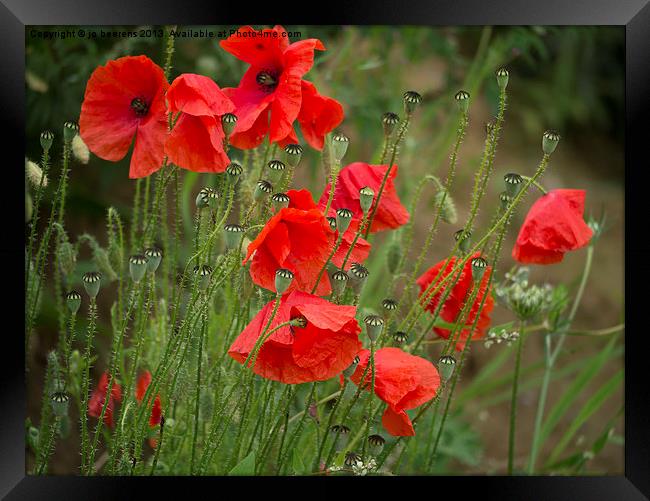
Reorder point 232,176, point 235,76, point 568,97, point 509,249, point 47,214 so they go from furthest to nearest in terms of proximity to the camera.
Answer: point 568,97 → point 509,249 → point 47,214 → point 235,76 → point 232,176

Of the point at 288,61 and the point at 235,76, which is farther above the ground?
the point at 288,61

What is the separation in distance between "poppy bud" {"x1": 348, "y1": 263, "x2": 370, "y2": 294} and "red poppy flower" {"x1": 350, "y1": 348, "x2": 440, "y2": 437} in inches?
2.3

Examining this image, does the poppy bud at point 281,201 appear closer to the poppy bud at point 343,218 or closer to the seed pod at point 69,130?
the poppy bud at point 343,218

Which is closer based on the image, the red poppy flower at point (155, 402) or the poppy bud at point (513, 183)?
the poppy bud at point (513, 183)

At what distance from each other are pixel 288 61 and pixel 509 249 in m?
1.43

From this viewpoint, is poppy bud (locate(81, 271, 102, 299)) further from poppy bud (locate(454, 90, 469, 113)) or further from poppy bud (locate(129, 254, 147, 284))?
poppy bud (locate(454, 90, 469, 113))

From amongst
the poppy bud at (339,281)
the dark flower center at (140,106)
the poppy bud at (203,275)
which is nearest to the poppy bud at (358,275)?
the poppy bud at (339,281)

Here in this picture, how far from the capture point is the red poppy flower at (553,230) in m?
0.80

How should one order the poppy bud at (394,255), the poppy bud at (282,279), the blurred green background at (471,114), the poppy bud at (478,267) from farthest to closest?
the blurred green background at (471,114), the poppy bud at (394,255), the poppy bud at (478,267), the poppy bud at (282,279)

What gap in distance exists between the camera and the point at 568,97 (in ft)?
7.89

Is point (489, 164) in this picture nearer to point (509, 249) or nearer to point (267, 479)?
point (267, 479)

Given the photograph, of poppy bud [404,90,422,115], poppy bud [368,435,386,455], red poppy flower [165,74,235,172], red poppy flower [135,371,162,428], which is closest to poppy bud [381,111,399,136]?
poppy bud [404,90,422,115]

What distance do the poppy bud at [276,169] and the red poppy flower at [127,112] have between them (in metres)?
0.09

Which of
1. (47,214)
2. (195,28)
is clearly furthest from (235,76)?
(195,28)
